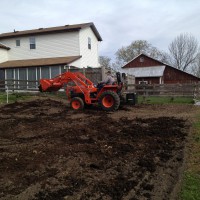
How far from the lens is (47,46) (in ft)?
84.6

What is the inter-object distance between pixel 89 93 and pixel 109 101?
1.07 m

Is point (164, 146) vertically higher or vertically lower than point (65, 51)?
lower

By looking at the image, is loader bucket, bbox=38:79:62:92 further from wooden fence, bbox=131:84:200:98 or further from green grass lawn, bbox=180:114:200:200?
green grass lawn, bbox=180:114:200:200

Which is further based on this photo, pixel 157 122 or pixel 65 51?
pixel 65 51

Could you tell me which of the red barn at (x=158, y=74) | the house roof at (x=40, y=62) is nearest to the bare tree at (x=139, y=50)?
the red barn at (x=158, y=74)

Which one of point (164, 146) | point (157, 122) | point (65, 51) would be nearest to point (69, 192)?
point (164, 146)

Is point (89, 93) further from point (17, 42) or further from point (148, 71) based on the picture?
point (148, 71)

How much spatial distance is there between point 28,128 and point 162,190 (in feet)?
18.1

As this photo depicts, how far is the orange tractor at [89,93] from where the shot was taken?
1276 cm

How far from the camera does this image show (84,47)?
26.2 metres

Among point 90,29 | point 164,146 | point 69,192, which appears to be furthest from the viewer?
point 90,29

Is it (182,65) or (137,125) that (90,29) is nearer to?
(137,125)

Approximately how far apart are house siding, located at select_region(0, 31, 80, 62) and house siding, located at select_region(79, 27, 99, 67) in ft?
2.74

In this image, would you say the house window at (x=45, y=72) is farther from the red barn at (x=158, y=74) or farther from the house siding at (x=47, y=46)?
the red barn at (x=158, y=74)
